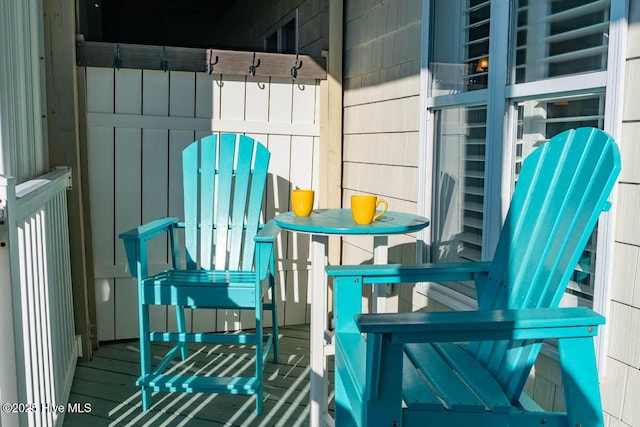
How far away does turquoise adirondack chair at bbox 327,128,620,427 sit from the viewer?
4.01 ft

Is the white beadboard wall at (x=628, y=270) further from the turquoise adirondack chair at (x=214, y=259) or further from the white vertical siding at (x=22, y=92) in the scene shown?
the white vertical siding at (x=22, y=92)

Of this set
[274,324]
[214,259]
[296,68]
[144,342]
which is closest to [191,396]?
[144,342]

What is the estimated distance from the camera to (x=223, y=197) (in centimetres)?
308

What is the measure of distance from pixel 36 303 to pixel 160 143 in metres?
1.55

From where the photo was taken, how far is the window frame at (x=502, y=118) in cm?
159

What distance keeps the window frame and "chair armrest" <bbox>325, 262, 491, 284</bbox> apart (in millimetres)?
343

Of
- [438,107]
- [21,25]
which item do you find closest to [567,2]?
[438,107]

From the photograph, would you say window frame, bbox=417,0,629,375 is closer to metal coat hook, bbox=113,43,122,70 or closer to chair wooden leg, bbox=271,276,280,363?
chair wooden leg, bbox=271,276,280,363

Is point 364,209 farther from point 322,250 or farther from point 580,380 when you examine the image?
point 580,380

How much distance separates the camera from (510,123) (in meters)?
2.08

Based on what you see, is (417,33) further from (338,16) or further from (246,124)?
(246,124)

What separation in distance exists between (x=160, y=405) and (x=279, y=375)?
603 mm

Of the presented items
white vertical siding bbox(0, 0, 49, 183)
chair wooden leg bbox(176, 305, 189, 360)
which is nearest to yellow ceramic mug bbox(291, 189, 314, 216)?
white vertical siding bbox(0, 0, 49, 183)

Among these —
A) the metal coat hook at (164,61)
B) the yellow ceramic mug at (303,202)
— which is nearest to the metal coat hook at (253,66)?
the metal coat hook at (164,61)
